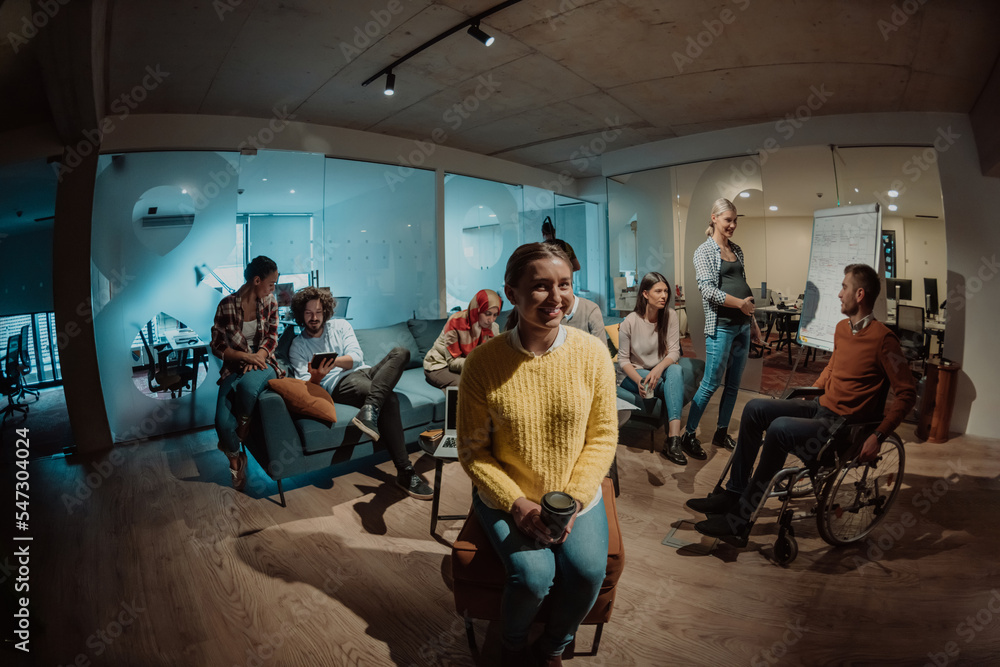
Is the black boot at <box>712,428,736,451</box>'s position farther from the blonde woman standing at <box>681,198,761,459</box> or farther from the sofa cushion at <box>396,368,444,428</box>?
the sofa cushion at <box>396,368,444,428</box>

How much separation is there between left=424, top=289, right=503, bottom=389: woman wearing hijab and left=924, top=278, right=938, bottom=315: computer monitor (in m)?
3.81

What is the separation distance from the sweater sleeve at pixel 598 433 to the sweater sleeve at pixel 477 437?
8.5 inches

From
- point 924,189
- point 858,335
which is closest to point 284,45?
point 858,335

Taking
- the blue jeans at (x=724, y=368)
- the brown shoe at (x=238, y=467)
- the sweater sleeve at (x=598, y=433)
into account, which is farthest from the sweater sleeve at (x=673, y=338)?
the brown shoe at (x=238, y=467)

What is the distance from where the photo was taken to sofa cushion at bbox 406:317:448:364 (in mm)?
4277

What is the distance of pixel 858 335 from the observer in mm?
2309

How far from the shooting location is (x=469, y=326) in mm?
3020

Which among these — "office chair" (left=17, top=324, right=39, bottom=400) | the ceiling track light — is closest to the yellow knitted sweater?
the ceiling track light

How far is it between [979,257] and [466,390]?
466 cm

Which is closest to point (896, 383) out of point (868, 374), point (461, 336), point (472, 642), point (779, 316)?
point (868, 374)

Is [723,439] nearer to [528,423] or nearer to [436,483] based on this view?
[436,483]

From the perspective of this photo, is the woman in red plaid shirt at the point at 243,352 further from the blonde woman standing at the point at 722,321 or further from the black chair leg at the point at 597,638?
the blonde woman standing at the point at 722,321

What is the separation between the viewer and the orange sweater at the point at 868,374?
6.86ft

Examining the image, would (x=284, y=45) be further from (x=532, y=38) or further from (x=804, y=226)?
(x=804, y=226)
